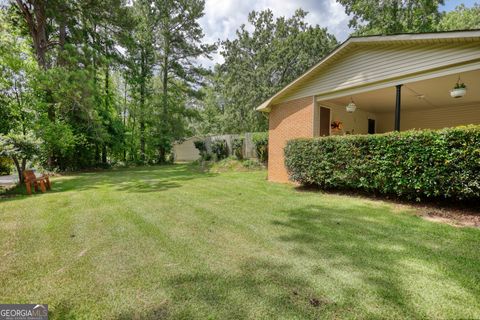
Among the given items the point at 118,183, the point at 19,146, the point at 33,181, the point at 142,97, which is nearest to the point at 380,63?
the point at 118,183

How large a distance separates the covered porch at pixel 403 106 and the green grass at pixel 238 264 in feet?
13.3

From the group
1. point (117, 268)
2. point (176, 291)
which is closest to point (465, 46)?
point (176, 291)

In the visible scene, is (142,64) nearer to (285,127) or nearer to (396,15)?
(285,127)

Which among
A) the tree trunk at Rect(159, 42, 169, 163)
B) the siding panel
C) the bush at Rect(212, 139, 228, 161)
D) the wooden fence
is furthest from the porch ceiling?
the tree trunk at Rect(159, 42, 169, 163)

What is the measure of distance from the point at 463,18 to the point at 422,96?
74.1ft

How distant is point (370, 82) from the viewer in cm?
686

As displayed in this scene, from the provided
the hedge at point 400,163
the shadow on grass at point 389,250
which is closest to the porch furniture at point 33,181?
the shadow on grass at point 389,250

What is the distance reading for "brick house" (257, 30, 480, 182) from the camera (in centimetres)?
561

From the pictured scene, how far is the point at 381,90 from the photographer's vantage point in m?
7.26

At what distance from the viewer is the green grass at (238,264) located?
196 centimetres

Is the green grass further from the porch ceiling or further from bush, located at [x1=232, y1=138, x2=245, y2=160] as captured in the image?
bush, located at [x1=232, y1=138, x2=245, y2=160]

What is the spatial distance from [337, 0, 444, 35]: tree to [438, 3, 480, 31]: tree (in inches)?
336

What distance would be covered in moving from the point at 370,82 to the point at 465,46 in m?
2.05

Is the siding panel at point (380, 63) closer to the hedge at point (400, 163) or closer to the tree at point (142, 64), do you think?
the hedge at point (400, 163)
